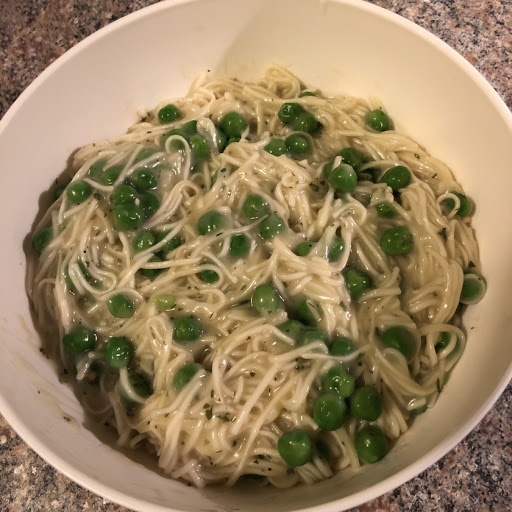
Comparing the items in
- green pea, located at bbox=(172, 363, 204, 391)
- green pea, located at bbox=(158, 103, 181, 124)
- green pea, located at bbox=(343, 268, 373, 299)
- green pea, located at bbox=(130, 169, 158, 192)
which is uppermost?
green pea, located at bbox=(343, 268, 373, 299)

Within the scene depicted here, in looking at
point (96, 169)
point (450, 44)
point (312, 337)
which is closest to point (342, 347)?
point (312, 337)

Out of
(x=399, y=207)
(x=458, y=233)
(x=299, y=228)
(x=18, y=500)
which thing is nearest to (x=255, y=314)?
(x=299, y=228)

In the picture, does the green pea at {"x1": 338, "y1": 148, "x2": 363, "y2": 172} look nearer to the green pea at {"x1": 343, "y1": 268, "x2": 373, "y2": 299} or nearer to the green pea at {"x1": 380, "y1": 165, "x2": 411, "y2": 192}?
the green pea at {"x1": 380, "y1": 165, "x2": 411, "y2": 192}

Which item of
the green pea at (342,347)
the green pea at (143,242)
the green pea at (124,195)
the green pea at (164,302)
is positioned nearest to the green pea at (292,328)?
the green pea at (342,347)

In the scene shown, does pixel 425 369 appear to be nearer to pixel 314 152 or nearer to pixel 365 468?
pixel 365 468

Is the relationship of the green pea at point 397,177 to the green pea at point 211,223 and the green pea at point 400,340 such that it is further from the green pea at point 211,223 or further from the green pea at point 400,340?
the green pea at point 211,223

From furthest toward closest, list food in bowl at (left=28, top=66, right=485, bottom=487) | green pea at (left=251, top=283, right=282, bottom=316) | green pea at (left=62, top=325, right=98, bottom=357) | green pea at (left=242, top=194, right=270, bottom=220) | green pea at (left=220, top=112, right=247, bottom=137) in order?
1. green pea at (left=220, top=112, right=247, bottom=137)
2. green pea at (left=242, top=194, right=270, bottom=220)
3. green pea at (left=62, top=325, right=98, bottom=357)
4. green pea at (left=251, top=283, right=282, bottom=316)
5. food in bowl at (left=28, top=66, right=485, bottom=487)

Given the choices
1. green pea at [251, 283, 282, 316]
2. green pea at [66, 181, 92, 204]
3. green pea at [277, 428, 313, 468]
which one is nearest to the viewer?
green pea at [277, 428, 313, 468]

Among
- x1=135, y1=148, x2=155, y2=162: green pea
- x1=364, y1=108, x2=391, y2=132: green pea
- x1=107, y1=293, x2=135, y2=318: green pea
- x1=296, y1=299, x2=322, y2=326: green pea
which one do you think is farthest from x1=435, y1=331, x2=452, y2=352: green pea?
x1=135, y1=148, x2=155, y2=162: green pea
